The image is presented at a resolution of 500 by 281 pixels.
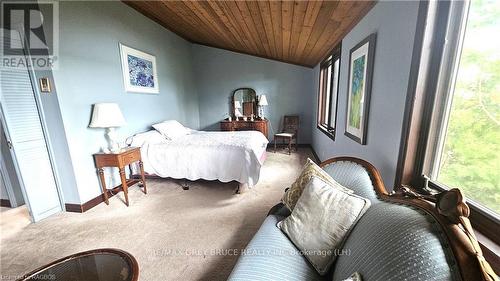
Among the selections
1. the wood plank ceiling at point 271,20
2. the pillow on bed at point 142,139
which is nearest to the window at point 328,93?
the wood plank ceiling at point 271,20

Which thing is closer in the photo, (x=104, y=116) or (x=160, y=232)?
(x=160, y=232)

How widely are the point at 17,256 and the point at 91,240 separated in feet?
1.75

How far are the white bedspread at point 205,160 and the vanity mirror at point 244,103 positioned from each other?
2.60 m

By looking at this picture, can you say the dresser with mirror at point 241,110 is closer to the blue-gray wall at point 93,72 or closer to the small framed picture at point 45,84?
the blue-gray wall at point 93,72

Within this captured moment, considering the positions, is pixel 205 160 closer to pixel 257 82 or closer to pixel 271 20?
pixel 271 20

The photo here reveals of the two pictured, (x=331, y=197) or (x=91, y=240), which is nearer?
(x=331, y=197)

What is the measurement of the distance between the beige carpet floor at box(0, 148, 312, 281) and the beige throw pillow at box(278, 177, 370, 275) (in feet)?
2.51

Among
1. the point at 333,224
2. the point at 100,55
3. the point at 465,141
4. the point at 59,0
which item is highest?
the point at 59,0

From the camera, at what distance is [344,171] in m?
1.43

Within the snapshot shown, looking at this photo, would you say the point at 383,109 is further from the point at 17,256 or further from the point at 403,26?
the point at 17,256

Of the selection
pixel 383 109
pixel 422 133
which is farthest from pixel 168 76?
pixel 422 133

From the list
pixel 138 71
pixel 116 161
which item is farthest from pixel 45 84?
pixel 138 71

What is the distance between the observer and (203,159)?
9.39ft

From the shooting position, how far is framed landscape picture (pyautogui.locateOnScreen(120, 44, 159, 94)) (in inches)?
126
